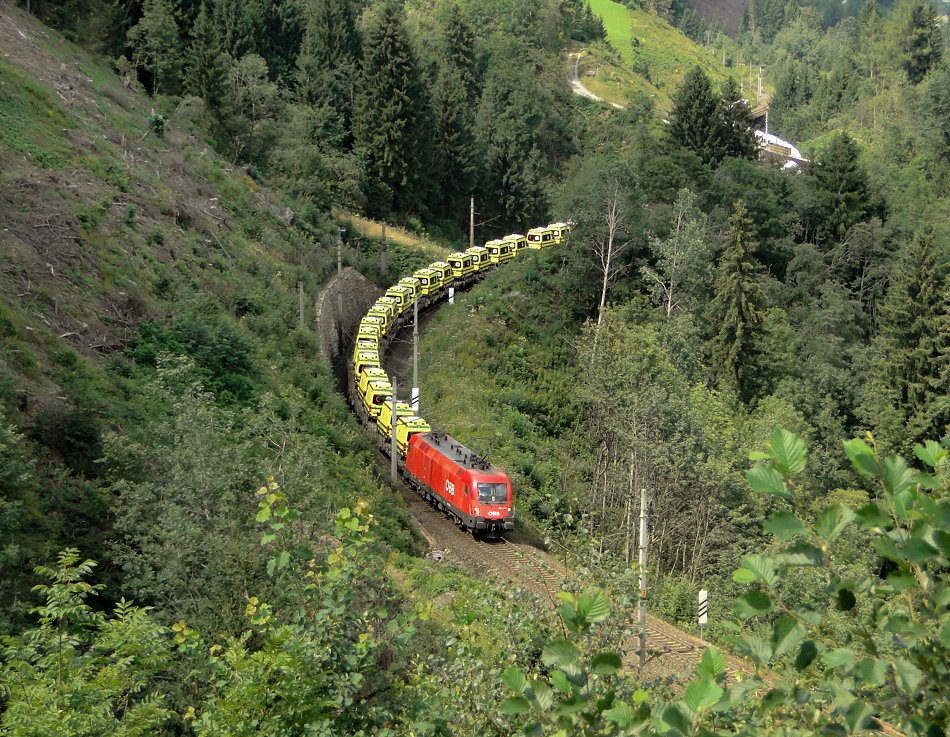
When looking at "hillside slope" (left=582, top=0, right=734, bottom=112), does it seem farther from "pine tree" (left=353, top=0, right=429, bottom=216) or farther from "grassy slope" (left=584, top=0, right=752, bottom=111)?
"pine tree" (left=353, top=0, right=429, bottom=216)

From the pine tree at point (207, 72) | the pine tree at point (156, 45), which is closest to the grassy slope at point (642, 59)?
the pine tree at point (207, 72)

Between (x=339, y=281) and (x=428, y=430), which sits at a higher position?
(x=428, y=430)

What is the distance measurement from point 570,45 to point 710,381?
76451mm

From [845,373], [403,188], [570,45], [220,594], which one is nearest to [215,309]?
[220,594]

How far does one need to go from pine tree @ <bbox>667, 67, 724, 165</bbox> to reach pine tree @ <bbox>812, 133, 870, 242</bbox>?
6.85 meters

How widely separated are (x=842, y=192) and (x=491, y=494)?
4366 cm

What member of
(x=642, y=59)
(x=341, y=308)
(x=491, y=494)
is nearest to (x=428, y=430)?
(x=491, y=494)

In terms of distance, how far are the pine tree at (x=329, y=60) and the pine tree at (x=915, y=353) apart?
3574 cm

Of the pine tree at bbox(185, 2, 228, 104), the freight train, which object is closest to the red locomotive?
the freight train

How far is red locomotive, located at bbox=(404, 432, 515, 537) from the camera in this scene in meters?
28.6

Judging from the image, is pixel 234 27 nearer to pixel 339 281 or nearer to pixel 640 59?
pixel 339 281

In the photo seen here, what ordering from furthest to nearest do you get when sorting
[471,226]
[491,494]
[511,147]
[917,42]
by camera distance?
[917,42] → [511,147] → [471,226] → [491,494]

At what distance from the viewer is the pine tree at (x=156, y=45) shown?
52.5 metres

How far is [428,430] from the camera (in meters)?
34.4
